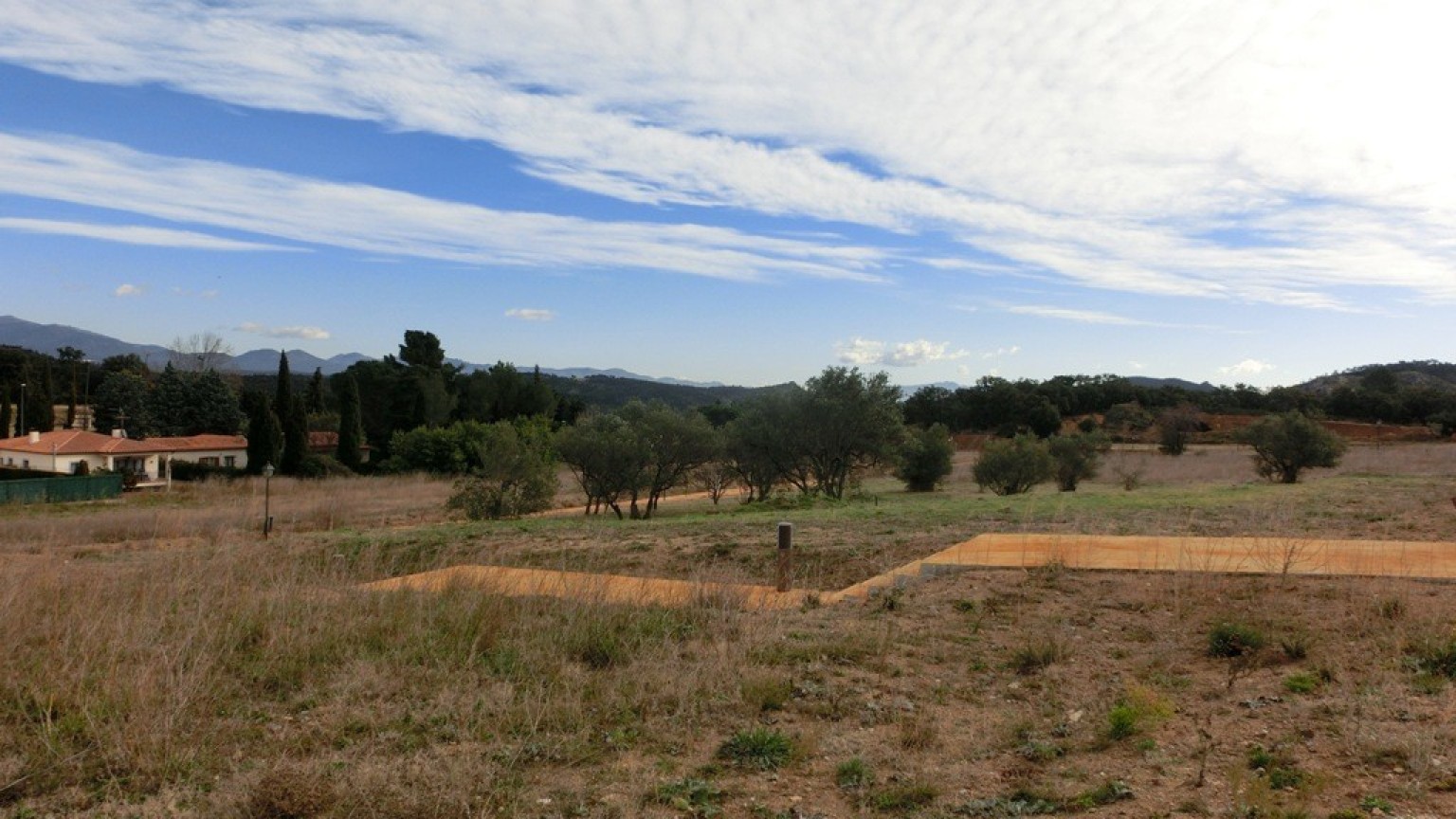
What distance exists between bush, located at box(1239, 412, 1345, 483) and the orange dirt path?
17980mm

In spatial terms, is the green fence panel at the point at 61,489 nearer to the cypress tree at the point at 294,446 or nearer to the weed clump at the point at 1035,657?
the cypress tree at the point at 294,446

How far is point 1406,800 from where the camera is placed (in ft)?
12.1

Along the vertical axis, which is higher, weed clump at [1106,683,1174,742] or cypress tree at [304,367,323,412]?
cypress tree at [304,367,323,412]

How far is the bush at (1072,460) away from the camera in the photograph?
31.0m

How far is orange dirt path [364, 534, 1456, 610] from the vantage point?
7395 mm

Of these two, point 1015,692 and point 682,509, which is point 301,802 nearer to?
point 1015,692

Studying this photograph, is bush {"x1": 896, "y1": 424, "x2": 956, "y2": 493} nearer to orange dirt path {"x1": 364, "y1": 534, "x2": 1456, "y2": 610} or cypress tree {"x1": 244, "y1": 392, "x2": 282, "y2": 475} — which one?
orange dirt path {"x1": 364, "y1": 534, "x2": 1456, "y2": 610}

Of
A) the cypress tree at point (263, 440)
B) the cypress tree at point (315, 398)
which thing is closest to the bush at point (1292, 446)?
the cypress tree at point (263, 440)

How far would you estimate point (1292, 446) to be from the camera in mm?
26094

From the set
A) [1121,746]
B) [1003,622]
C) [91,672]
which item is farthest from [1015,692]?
[91,672]

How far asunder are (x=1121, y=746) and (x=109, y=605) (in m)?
5.90

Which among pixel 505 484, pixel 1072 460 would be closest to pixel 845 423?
pixel 1072 460

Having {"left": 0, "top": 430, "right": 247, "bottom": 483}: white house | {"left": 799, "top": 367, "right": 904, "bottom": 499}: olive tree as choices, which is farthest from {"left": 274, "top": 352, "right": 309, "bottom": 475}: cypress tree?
{"left": 799, "top": 367, "right": 904, "bottom": 499}: olive tree

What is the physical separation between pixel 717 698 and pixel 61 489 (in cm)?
3788
